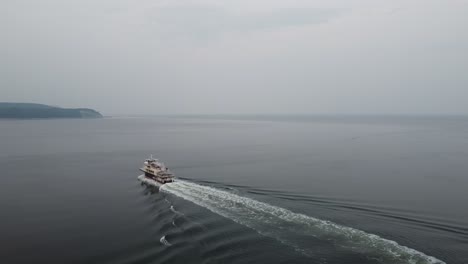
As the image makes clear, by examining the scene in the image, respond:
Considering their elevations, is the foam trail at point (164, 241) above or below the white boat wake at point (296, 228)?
below

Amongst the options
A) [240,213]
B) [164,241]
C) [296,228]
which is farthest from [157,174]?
[296,228]

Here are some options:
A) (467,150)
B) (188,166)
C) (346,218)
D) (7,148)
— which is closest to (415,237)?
(346,218)

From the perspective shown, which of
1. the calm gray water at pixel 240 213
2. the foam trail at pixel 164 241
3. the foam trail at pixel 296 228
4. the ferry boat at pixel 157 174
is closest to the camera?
the foam trail at pixel 296 228

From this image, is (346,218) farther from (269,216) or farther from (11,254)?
(11,254)

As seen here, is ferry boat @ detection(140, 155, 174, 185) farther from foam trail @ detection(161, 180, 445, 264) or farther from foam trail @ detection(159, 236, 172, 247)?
foam trail @ detection(159, 236, 172, 247)

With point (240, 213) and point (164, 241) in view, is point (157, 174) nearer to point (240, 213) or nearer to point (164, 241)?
point (240, 213)

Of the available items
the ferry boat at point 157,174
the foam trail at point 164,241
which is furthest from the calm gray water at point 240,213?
Result: the ferry boat at point 157,174

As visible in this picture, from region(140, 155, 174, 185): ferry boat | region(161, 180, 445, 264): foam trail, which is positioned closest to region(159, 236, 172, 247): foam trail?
region(161, 180, 445, 264): foam trail

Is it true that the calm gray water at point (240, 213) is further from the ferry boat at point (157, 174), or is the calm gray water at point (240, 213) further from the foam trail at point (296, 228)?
the ferry boat at point (157, 174)

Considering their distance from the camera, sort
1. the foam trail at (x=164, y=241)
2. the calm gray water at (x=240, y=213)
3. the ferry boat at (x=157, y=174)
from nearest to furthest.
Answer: the calm gray water at (x=240, y=213) → the foam trail at (x=164, y=241) → the ferry boat at (x=157, y=174)
